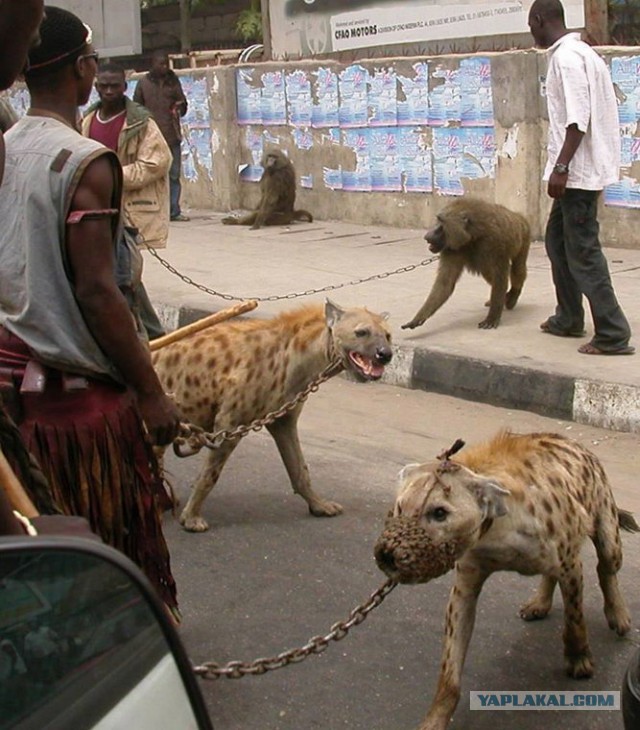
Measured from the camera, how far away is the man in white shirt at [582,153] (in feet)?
24.7

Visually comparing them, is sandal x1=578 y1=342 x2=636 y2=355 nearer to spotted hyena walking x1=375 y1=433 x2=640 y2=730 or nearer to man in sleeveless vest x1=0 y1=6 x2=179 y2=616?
spotted hyena walking x1=375 y1=433 x2=640 y2=730

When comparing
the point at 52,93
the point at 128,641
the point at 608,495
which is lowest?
the point at 608,495

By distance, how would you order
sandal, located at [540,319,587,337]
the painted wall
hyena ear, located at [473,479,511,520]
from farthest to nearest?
the painted wall
sandal, located at [540,319,587,337]
hyena ear, located at [473,479,511,520]

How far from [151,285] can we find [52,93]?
746 centimetres

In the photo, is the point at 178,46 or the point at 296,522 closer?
the point at 296,522

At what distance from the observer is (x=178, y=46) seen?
2328cm

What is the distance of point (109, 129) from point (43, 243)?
426 centimetres

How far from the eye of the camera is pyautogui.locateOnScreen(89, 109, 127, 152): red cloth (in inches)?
291

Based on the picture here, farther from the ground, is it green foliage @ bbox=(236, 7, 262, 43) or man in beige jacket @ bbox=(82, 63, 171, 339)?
green foliage @ bbox=(236, 7, 262, 43)

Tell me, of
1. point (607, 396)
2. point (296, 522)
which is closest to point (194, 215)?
point (607, 396)

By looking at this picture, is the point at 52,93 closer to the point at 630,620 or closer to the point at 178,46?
the point at 630,620

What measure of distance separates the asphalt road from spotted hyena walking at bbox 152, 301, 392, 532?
263 mm

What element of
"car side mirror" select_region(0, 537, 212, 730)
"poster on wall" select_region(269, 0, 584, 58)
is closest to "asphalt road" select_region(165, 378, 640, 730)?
"car side mirror" select_region(0, 537, 212, 730)

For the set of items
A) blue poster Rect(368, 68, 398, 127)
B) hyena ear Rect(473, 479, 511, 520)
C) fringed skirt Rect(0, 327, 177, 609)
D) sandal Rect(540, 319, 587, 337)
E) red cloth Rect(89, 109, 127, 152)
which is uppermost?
blue poster Rect(368, 68, 398, 127)
